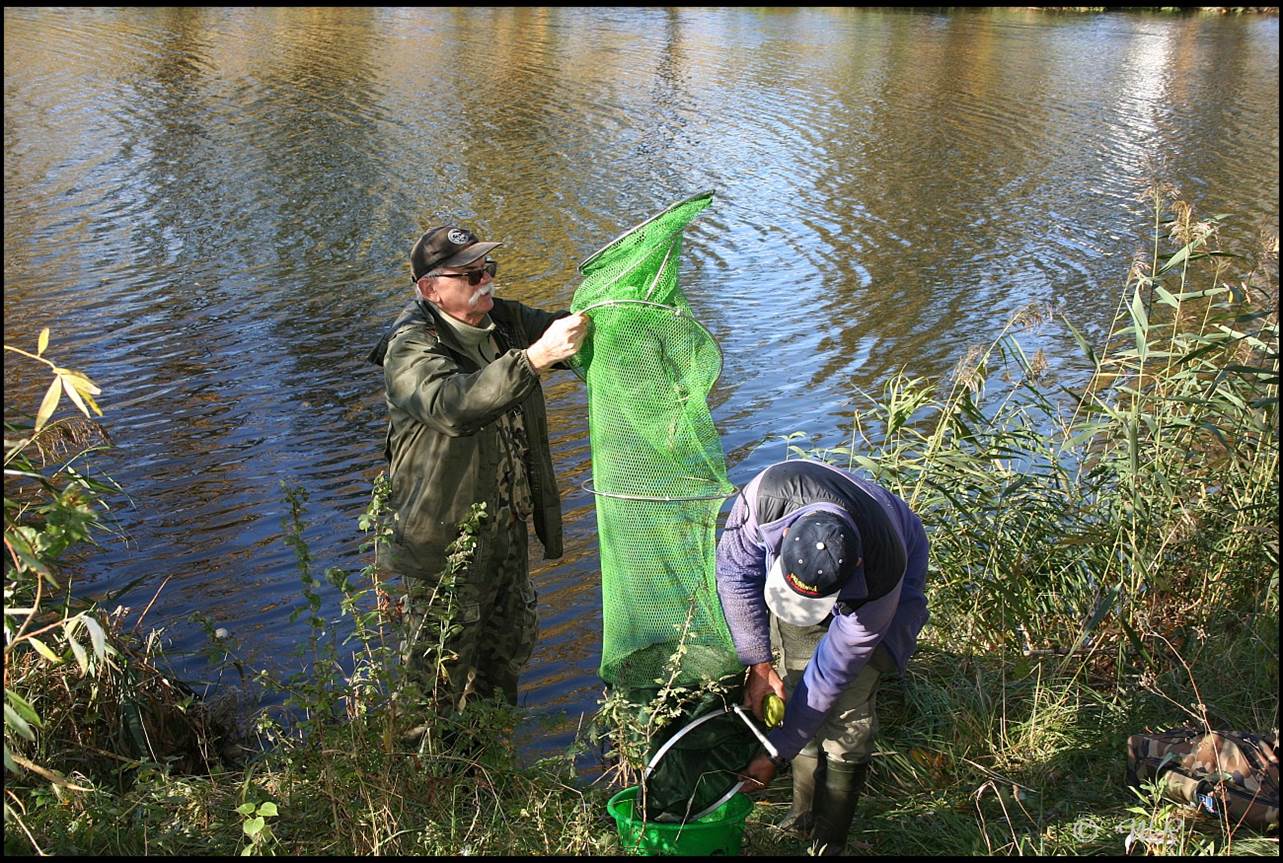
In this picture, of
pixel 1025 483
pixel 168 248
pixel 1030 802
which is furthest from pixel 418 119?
pixel 1030 802

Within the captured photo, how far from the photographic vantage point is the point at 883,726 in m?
4.43

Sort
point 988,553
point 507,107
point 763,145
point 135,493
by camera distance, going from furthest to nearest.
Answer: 1. point 507,107
2. point 763,145
3. point 135,493
4. point 988,553

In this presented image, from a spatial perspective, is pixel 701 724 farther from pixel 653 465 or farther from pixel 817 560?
pixel 653 465

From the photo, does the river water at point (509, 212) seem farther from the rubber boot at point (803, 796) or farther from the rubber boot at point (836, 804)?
the rubber boot at point (836, 804)

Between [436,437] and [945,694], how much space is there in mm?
2054

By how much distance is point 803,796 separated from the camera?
3.79 meters

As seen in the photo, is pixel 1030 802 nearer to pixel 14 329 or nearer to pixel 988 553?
pixel 988 553

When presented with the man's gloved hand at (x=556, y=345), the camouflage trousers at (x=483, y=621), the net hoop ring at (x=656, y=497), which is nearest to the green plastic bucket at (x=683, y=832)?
the camouflage trousers at (x=483, y=621)

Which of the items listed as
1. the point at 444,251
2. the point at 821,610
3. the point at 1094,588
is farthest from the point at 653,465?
the point at 1094,588

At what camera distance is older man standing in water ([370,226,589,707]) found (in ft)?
11.5

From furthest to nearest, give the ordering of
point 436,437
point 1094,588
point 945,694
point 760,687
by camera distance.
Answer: point 1094,588
point 945,694
point 436,437
point 760,687

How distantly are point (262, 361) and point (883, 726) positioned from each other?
5984 millimetres

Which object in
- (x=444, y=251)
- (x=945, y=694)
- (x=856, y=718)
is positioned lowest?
(x=945, y=694)

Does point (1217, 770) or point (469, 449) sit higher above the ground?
point (469, 449)
